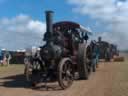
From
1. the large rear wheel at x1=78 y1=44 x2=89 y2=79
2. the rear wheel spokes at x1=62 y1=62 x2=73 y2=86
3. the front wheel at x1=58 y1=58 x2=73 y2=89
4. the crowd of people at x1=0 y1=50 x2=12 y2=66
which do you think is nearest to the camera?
the front wheel at x1=58 y1=58 x2=73 y2=89

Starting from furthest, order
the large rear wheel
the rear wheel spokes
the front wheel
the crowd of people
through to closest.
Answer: the crowd of people, the large rear wheel, the rear wheel spokes, the front wheel

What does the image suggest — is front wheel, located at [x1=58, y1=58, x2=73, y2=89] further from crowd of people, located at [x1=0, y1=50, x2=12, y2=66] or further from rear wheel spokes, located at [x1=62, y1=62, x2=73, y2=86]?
crowd of people, located at [x1=0, y1=50, x2=12, y2=66]

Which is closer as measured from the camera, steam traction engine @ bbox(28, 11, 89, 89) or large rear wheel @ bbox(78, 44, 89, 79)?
steam traction engine @ bbox(28, 11, 89, 89)

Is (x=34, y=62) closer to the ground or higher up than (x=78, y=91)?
higher up

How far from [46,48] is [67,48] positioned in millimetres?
1663

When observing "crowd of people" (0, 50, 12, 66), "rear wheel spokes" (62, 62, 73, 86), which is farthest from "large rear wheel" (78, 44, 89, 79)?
"crowd of people" (0, 50, 12, 66)

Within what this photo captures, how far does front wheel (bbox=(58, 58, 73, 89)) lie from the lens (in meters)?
14.7

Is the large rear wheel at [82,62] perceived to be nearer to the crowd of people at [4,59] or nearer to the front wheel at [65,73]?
the front wheel at [65,73]

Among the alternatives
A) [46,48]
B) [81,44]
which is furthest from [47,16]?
[81,44]

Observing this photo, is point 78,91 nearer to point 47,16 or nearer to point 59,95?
point 59,95

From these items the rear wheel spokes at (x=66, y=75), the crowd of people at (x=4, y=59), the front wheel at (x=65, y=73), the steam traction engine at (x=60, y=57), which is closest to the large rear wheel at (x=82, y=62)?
the steam traction engine at (x=60, y=57)

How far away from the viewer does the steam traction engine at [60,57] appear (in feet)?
50.4

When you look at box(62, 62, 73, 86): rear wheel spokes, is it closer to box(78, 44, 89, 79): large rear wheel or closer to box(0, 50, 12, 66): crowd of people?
box(78, 44, 89, 79): large rear wheel

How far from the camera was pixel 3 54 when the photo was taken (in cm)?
4012
